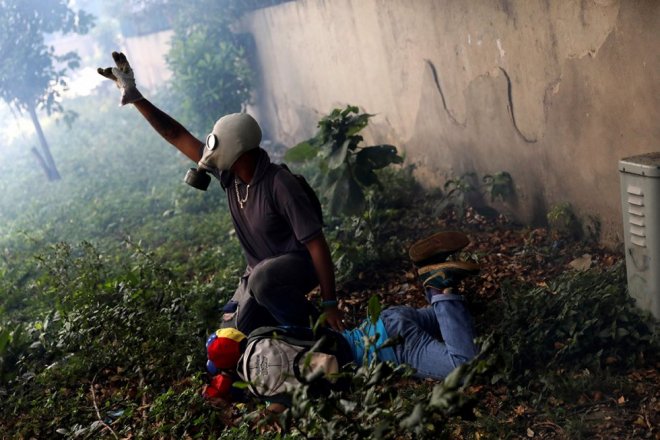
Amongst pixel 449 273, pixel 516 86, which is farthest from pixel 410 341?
pixel 516 86

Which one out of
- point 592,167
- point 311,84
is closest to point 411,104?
point 592,167

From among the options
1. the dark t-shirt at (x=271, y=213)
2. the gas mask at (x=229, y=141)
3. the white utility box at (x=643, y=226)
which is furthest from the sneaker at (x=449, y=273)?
the gas mask at (x=229, y=141)

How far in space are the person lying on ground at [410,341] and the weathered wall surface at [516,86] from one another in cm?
120

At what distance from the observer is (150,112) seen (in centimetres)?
399

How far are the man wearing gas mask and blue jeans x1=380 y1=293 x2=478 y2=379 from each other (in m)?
0.33

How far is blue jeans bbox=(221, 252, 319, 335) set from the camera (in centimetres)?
372

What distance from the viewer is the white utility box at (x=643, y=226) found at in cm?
324

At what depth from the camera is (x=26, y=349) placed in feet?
14.8

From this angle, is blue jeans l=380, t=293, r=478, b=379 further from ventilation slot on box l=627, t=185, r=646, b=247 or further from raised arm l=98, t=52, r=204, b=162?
raised arm l=98, t=52, r=204, b=162

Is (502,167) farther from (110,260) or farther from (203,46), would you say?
(203,46)

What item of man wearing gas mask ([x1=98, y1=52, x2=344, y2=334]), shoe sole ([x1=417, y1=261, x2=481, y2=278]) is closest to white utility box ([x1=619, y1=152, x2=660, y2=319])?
shoe sole ([x1=417, y1=261, x2=481, y2=278])

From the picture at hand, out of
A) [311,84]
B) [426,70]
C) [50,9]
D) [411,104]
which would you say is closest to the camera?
[426,70]

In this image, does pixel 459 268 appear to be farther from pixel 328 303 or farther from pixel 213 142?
pixel 213 142

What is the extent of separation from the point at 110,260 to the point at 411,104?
3.34 meters
